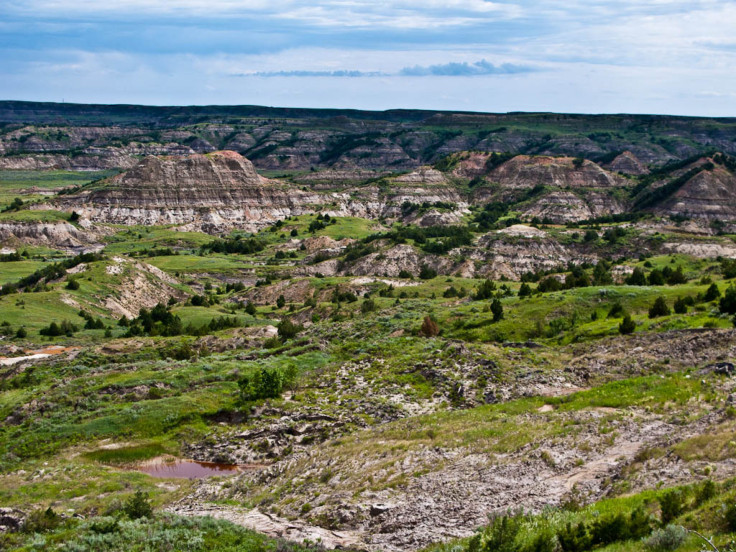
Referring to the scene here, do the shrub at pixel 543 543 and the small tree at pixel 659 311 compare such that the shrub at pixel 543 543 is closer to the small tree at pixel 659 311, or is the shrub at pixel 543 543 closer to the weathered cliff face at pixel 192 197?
→ the small tree at pixel 659 311

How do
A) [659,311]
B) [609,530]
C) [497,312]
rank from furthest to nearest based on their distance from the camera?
[497,312] < [659,311] < [609,530]

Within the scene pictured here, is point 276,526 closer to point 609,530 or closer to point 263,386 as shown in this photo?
point 609,530

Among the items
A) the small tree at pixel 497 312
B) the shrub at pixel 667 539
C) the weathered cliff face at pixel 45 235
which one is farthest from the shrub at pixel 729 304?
the weathered cliff face at pixel 45 235

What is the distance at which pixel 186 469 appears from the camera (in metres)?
32.8

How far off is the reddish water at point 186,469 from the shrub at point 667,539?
866 inches

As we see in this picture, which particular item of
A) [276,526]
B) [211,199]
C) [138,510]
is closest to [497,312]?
[276,526]

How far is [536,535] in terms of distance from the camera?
17.2 m

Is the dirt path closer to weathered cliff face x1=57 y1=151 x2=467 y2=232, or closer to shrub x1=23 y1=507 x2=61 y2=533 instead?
shrub x1=23 y1=507 x2=61 y2=533

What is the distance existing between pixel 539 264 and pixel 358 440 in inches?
3840

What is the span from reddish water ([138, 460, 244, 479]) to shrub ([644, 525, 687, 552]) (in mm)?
21995

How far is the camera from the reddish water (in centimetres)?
3212

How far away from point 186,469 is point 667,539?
80.2ft

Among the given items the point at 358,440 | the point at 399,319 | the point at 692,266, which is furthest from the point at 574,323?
the point at 692,266

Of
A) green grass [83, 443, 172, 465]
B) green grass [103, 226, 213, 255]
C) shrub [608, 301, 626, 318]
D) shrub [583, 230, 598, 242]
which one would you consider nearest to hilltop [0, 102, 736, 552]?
green grass [83, 443, 172, 465]
